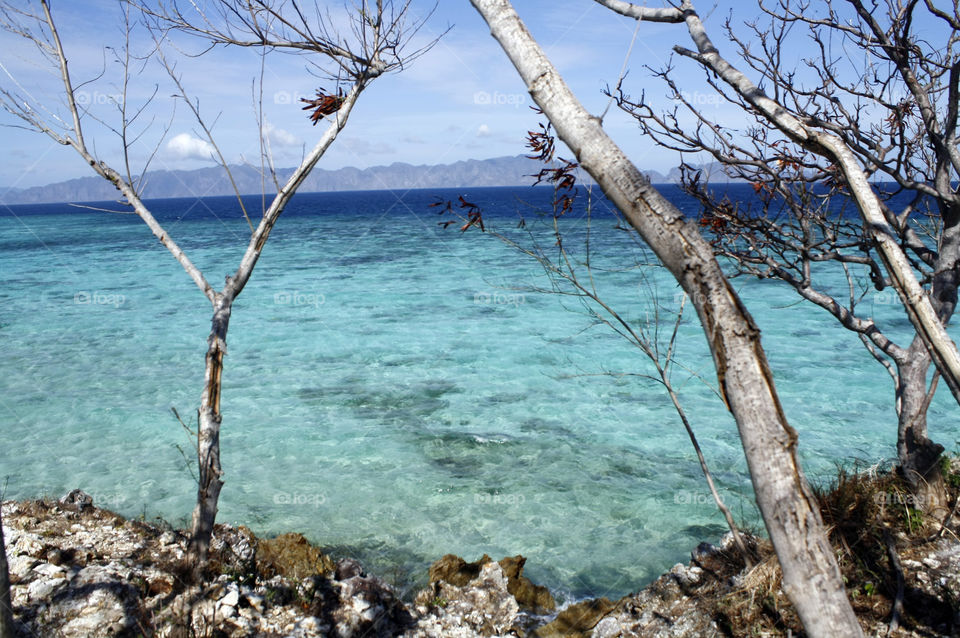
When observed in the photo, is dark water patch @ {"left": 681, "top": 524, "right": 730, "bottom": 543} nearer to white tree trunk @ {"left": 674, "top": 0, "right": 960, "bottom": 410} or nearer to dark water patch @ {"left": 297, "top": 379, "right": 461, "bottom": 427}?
dark water patch @ {"left": 297, "top": 379, "right": 461, "bottom": 427}

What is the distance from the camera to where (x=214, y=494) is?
388 cm

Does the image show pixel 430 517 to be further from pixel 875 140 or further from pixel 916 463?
pixel 875 140

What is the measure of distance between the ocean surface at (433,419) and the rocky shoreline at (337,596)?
1.11 metres

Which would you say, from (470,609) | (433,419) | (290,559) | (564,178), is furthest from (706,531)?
(564,178)

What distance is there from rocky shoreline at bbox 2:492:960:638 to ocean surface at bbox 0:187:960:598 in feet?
3.65

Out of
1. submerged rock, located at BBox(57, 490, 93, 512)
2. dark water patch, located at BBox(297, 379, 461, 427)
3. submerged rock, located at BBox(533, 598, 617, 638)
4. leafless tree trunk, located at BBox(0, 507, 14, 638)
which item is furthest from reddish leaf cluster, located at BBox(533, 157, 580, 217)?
dark water patch, located at BBox(297, 379, 461, 427)

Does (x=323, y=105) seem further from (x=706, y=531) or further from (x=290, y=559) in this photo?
(x=706, y=531)

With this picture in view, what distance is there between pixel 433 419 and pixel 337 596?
536 cm

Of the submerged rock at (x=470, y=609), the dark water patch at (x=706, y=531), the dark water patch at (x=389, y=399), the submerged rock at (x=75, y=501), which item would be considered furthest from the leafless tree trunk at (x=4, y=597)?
the dark water patch at (x=389, y=399)

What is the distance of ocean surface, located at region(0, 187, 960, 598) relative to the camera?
6.66 meters

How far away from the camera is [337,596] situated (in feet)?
13.9

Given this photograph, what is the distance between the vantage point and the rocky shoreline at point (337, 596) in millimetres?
3479

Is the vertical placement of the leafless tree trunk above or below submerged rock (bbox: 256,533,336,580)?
above

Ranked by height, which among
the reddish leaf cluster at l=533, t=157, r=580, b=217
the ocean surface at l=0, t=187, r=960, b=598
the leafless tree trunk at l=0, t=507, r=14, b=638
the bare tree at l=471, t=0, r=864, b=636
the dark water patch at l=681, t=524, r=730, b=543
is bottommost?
the dark water patch at l=681, t=524, r=730, b=543
